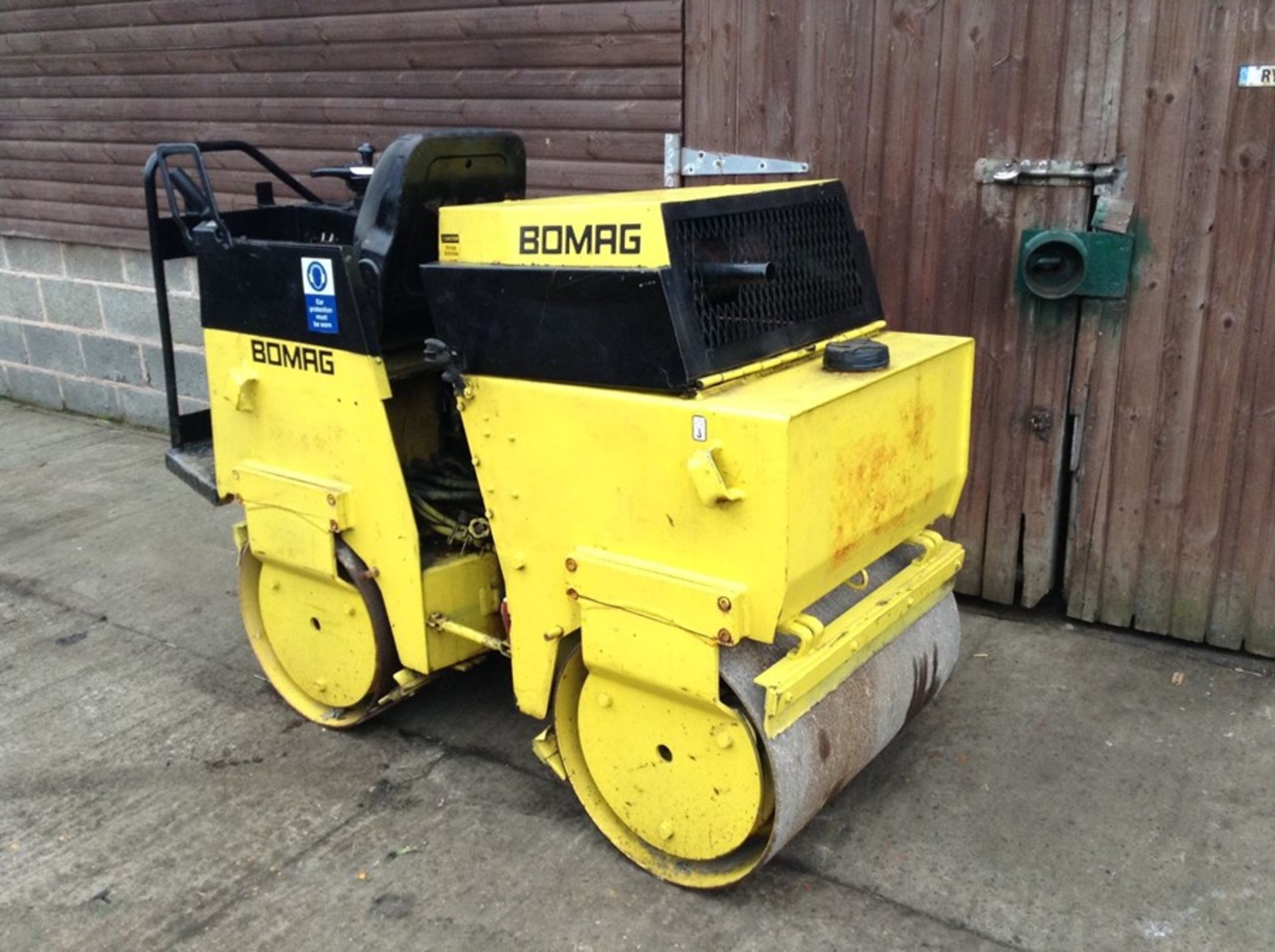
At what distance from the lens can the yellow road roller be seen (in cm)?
273

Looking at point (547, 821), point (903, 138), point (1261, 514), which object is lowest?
point (547, 821)

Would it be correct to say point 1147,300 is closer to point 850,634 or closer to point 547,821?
point 850,634

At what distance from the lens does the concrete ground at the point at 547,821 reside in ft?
9.71

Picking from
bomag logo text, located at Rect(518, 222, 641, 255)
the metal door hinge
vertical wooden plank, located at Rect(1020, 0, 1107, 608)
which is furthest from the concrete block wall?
vertical wooden plank, located at Rect(1020, 0, 1107, 608)

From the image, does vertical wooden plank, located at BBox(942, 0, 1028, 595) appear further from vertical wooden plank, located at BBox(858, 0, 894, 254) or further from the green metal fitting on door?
vertical wooden plank, located at BBox(858, 0, 894, 254)

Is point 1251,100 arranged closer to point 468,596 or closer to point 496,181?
point 496,181

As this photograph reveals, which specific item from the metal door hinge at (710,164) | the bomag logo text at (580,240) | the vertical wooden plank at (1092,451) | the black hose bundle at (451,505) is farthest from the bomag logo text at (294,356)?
the vertical wooden plank at (1092,451)

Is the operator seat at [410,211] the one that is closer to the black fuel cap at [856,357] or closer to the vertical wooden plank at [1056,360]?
the black fuel cap at [856,357]

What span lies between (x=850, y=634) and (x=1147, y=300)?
1.90 m

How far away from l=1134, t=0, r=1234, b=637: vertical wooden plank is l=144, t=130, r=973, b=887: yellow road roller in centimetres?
112

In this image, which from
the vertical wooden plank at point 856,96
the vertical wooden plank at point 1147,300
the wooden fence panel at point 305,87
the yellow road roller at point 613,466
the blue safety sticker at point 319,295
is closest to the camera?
the yellow road roller at point 613,466

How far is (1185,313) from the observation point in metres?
4.03

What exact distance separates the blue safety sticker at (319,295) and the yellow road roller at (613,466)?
11mm

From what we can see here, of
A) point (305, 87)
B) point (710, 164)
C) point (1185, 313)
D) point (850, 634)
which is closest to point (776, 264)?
point (850, 634)
